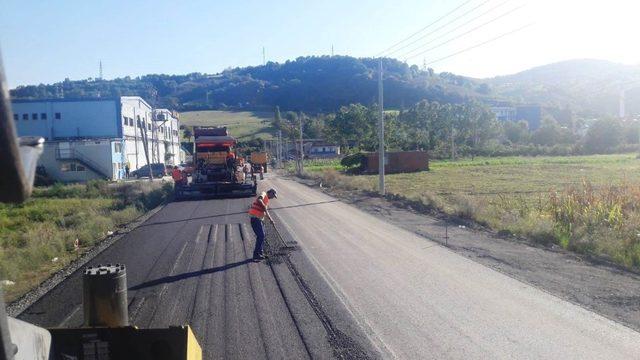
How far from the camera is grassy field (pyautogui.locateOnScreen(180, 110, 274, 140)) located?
438 feet

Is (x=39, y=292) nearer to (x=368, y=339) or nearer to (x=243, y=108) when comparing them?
(x=368, y=339)

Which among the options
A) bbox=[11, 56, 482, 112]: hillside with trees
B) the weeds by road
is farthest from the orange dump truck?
bbox=[11, 56, 482, 112]: hillside with trees

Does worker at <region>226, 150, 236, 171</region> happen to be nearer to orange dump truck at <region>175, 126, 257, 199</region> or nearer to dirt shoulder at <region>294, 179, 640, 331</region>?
orange dump truck at <region>175, 126, 257, 199</region>

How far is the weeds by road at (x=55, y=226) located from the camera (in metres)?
14.9

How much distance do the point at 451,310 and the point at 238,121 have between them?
146 m

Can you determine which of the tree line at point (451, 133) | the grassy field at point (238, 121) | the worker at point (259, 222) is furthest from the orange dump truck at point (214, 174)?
the grassy field at point (238, 121)

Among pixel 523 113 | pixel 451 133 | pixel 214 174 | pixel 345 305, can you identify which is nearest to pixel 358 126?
pixel 451 133

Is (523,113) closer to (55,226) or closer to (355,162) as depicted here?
(355,162)

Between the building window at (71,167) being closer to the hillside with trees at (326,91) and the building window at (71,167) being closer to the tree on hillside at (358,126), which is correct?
the tree on hillside at (358,126)

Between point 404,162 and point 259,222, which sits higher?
point 259,222

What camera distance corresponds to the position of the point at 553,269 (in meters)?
13.2

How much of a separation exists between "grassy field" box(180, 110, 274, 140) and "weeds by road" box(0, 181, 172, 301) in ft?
272

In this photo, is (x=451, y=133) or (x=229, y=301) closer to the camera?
(x=229, y=301)

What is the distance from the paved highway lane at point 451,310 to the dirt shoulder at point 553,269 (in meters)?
0.40
